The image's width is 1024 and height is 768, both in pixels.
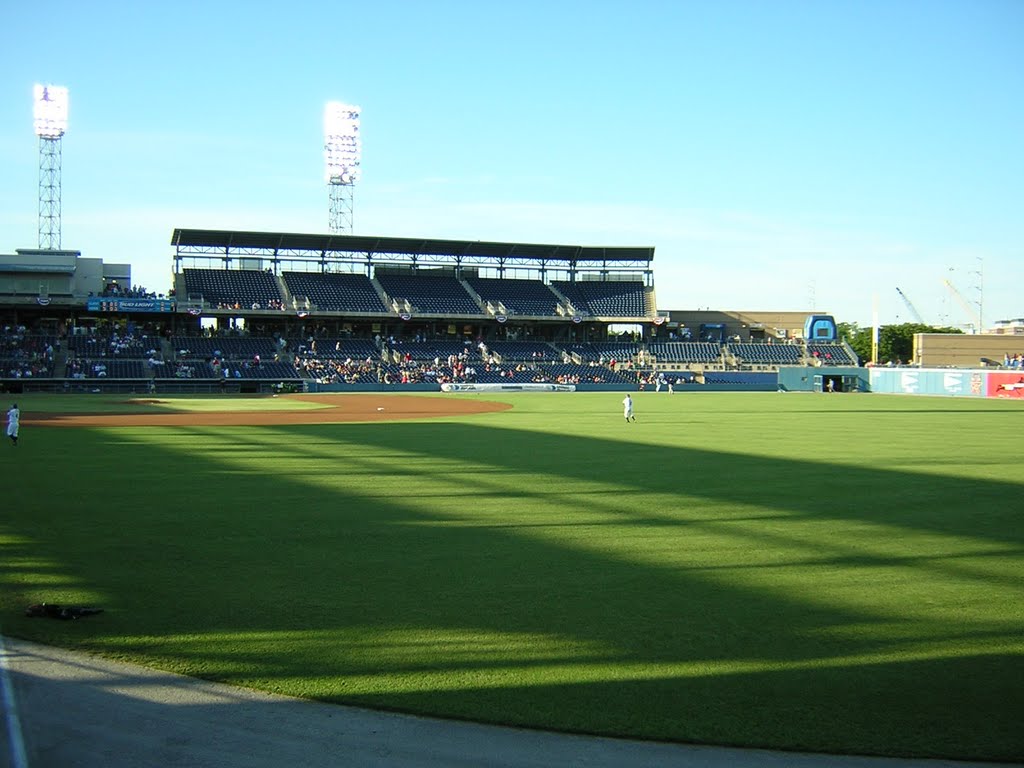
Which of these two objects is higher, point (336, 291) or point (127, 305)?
point (336, 291)

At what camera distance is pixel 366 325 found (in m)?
86.9

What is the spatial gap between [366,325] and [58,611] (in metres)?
78.5

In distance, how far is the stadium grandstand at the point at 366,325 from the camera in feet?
233

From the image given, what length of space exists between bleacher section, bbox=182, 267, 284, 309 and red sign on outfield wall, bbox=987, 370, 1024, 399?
5889cm

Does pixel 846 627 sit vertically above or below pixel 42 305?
below

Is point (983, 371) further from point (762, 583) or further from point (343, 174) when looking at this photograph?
point (762, 583)

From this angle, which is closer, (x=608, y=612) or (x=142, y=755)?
(x=142, y=755)

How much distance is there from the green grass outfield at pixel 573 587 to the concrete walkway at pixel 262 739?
0.21 metres

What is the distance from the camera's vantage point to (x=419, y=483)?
19469mm

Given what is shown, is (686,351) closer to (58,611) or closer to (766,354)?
(766,354)

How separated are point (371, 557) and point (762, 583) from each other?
16.7 feet

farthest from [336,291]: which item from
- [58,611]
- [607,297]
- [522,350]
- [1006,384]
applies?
[58,611]

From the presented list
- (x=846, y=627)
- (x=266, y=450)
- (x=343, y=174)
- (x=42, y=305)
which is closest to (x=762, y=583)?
(x=846, y=627)

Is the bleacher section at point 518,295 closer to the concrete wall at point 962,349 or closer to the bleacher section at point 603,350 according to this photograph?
the bleacher section at point 603,350
